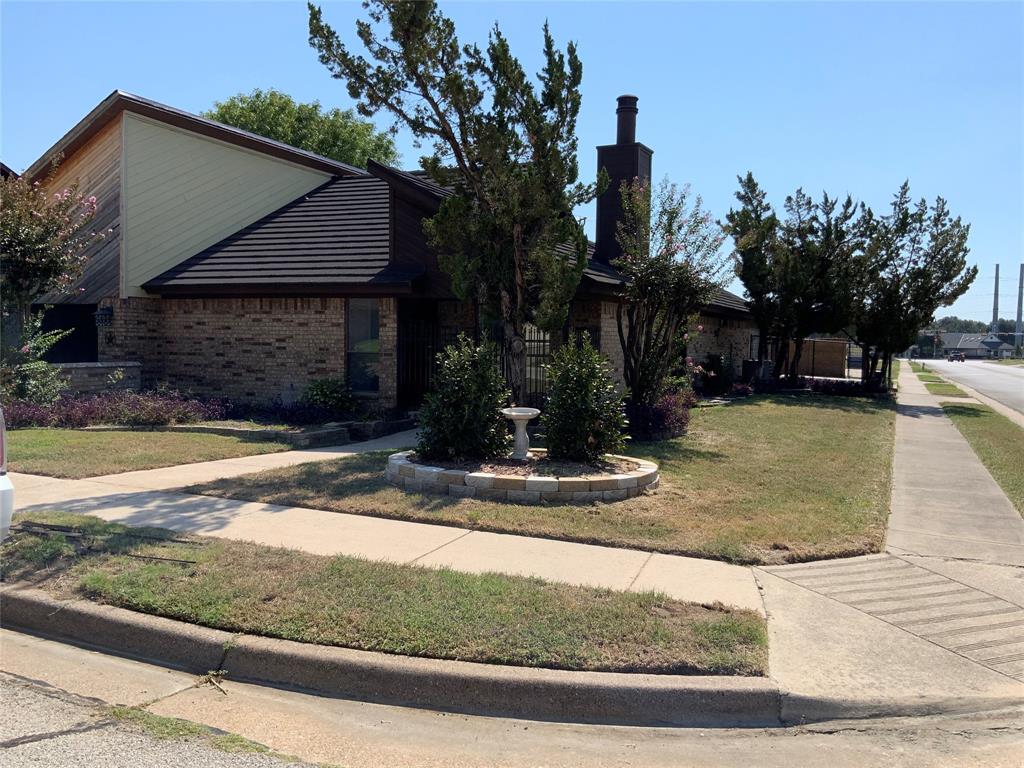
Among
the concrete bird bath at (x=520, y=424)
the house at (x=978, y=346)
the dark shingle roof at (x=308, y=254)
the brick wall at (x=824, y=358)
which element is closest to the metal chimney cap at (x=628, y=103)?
the dark shingle roof at (x=308, y=254)

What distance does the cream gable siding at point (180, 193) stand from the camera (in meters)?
16.0

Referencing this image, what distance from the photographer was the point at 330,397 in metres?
13.9

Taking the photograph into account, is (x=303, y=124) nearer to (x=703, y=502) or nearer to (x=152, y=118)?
(x=152, y=118)

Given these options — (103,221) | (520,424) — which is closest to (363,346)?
(520,424)

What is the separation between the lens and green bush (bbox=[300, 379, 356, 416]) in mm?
13836

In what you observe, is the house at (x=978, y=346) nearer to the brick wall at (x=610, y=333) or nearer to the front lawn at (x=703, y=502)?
the brick wall at (x=610, y=333)

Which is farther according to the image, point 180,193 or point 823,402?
point 823,402

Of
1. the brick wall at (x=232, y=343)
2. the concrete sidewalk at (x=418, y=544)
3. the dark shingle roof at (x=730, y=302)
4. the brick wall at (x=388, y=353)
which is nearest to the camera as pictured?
the concrete sidewalk at (x=418, y=544)

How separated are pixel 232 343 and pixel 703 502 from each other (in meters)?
10.6

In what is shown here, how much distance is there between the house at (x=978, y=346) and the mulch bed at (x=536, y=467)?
150379 mm

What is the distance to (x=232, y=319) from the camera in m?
15.4

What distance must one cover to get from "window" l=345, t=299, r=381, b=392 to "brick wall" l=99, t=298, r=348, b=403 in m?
0.16

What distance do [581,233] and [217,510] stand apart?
5.95 m

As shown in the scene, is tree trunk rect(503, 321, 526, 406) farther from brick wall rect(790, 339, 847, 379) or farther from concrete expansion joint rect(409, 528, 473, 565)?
brick wall rect(790, 339, 847, 379)
